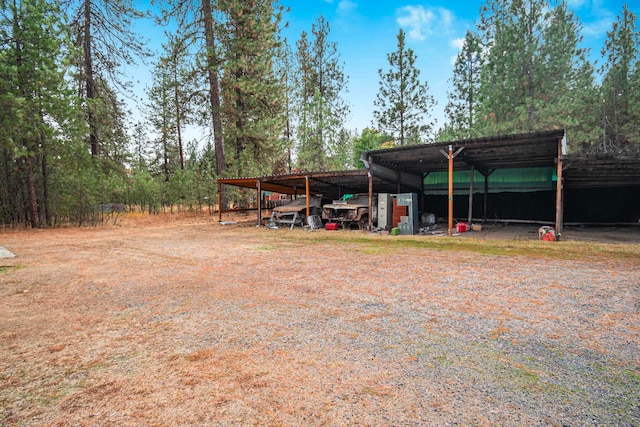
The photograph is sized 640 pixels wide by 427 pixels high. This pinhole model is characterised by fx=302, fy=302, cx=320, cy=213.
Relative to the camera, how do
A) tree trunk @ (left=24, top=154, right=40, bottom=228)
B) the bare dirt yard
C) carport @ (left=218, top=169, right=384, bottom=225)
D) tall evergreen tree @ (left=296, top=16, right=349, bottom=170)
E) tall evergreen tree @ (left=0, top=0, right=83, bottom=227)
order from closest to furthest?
the bare dirt yard, tall evergreen tree @ (left=0, top=0, right=83, bottom=227), tree trunk @ (left=24, top=154, right=40, bottom=228), carport @ (left=218, top=169, right=384, bottom=225), tall evergreen tree @ (left=296, top=16, right=349, bottom=170)

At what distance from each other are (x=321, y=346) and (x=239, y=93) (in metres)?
17.8

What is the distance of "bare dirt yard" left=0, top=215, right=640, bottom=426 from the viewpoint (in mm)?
1712

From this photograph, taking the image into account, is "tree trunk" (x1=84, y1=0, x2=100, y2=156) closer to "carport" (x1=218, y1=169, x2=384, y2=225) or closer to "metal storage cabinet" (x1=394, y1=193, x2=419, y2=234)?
"carport" (x1=218, y1=169, x2=384, y2=225)

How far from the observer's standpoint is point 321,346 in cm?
247

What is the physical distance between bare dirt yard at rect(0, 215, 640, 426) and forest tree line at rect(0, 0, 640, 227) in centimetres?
957

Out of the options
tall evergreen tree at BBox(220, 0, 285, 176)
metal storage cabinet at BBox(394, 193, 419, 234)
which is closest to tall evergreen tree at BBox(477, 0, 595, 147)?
metal storage cabinet at BBox(394, 193, 419, 234)

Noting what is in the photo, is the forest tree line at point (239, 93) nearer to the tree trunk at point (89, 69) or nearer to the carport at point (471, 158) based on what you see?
the tree trunk at point (89, 69)

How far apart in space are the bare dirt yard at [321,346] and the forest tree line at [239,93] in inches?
377

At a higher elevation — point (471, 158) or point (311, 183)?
point (471, 158)

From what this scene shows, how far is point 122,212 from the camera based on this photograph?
18.5 m

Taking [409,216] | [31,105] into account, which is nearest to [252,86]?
[31,105]

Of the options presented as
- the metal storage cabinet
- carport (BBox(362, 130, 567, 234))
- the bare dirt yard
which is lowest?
the bare dirt yard

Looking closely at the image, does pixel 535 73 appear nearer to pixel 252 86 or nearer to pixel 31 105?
pixel 252 86

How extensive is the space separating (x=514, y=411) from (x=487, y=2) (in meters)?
27.2
